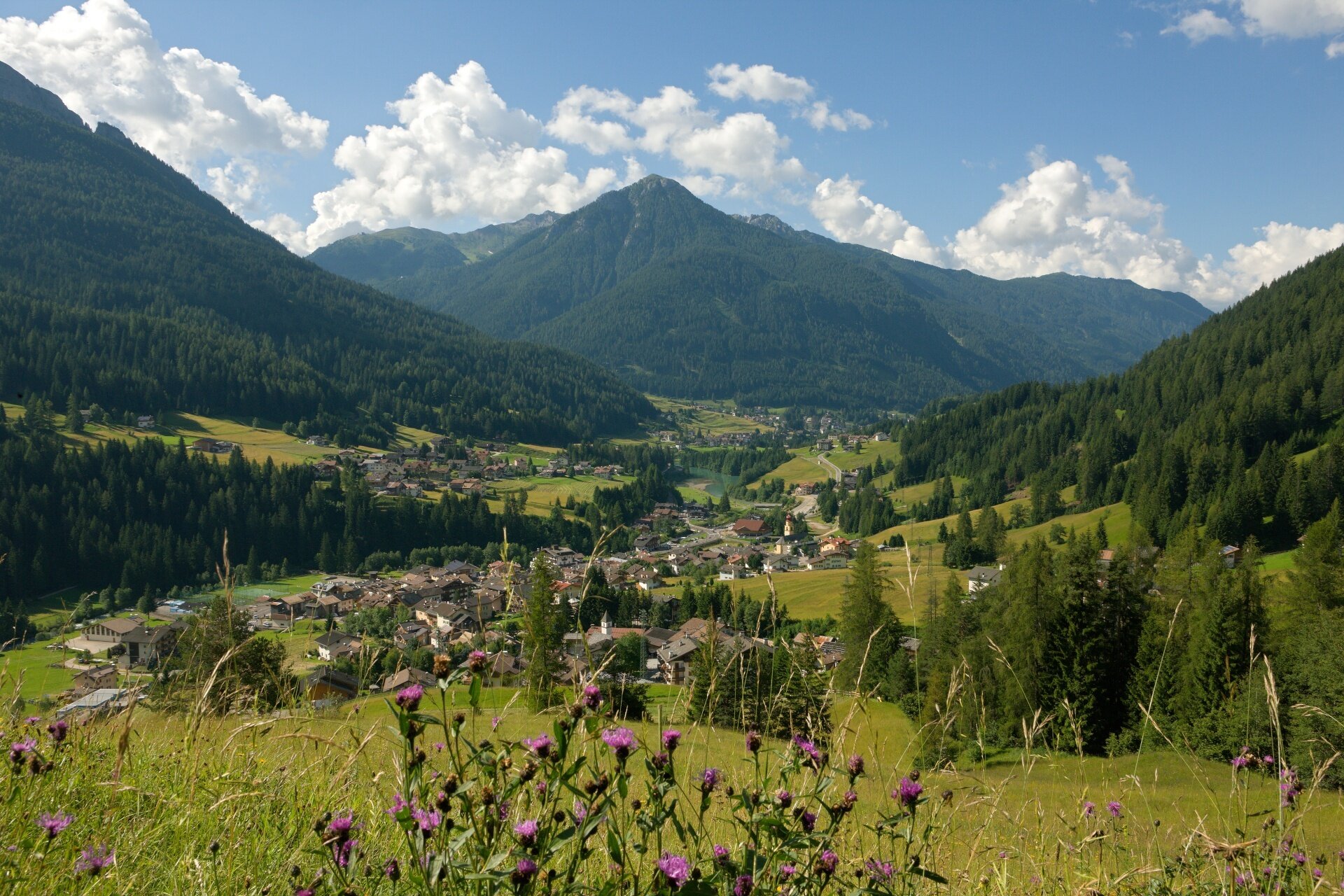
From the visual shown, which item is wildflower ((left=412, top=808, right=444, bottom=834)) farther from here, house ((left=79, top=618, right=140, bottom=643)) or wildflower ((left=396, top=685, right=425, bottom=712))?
house ((left=79, top=618, right=140, bottom=643))

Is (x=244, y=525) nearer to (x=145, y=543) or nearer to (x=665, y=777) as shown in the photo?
(x=145, y=543)

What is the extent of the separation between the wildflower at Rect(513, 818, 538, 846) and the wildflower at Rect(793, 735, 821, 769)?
736 millimetres

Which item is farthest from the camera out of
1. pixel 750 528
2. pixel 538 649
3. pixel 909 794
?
pixel 750 528

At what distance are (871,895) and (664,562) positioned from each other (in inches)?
3063

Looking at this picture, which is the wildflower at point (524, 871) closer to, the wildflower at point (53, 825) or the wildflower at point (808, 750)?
the wildflower at point (808, 750)

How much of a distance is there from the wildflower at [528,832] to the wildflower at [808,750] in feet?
2.42

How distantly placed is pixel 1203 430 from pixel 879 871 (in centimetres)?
8464

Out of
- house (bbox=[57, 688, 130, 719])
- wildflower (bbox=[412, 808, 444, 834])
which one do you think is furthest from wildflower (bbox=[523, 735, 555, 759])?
house (bbox=[57, 688, 130, 719])

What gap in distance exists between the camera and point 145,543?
2584 inches

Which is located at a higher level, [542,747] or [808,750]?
[542,747]

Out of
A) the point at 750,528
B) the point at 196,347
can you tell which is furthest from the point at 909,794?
the point at 196,347

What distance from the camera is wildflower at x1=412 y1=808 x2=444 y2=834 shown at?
1355 mm

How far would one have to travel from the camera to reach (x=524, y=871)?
1.26 meters

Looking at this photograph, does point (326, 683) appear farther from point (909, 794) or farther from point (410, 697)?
point (909, 794)
